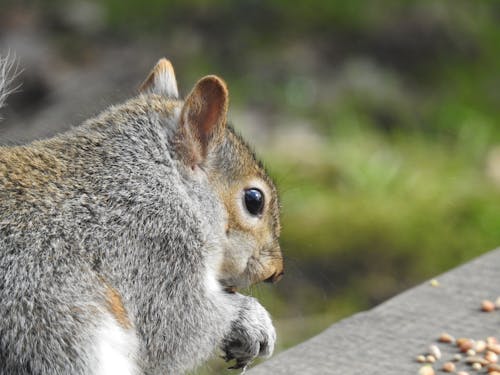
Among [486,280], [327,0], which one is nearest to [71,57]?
[327,0]

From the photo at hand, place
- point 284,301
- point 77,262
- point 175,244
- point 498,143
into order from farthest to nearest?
1. point 498,143
2. point 284,301
3. point 175,244
4. point 77,262

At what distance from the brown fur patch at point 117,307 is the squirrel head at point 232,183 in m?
0.28

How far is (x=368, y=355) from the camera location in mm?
2422

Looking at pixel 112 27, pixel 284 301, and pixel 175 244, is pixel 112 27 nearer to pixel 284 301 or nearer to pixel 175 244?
pixel 284 301

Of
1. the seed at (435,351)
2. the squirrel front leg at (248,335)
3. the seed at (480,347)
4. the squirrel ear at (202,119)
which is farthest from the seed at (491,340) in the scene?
the squirrel ear at (202,119)

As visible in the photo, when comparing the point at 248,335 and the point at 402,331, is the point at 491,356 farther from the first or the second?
the point at 248,335

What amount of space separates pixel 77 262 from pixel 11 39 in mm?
3631

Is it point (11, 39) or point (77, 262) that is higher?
point (11, 39)

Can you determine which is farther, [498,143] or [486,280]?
[498,143]

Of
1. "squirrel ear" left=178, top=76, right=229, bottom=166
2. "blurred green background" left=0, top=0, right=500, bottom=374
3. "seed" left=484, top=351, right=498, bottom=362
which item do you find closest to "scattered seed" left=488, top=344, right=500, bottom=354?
"seed" left=484, top=351, right=498, bottom=362

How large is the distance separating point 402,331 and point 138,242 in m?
0.71

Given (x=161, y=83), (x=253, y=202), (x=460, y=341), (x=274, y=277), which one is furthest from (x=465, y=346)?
(x=161, y=83)

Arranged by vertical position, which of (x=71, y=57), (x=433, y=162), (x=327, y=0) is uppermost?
(x=327, y=0)

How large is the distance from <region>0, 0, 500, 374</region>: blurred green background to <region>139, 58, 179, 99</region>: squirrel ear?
1.34m
